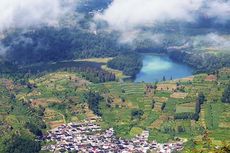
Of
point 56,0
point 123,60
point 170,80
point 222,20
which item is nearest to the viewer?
point 170,80

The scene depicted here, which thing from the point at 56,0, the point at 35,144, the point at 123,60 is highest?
the point at 56,0

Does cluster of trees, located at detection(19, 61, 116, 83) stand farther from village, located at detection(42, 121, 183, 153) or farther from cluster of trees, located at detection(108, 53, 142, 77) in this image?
village, located at detection(42, 121, 183, 153)

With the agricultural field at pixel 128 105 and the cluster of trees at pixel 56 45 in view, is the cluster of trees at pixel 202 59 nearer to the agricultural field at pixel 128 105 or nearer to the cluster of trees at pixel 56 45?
the agricultural field at pixel 128 105

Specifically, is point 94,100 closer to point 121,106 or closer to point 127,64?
point 121,106

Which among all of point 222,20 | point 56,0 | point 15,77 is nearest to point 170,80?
point 15,77

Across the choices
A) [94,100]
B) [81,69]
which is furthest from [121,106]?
[81,69]

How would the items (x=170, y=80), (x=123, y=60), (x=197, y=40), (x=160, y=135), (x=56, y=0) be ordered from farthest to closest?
1. (x=56, y=0)
2. (x=197, y=40)
3. (x=123, y=60)
4. (x=170, y=80)
5. (x=160, y=135)

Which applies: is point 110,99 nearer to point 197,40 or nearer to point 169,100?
point 169,100
